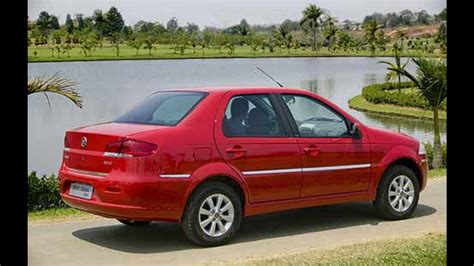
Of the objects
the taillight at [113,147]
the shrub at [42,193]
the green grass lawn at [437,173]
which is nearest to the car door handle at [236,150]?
the taillight at [113,147]

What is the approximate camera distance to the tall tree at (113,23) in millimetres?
86562

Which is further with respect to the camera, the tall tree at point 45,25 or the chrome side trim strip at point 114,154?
the tall tree at point 45,25

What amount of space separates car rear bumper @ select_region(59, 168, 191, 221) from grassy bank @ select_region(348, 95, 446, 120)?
23.9 meters

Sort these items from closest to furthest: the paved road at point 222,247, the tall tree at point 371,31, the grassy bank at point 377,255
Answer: the grassy bank at point 377,255
the paved road at point 222,247
the tall tree at point 371,31

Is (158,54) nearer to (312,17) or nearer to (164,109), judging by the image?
(312,17)

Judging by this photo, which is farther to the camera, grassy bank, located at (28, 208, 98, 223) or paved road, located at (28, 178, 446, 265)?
grassy bank, located at (28, 208, 98, 223)

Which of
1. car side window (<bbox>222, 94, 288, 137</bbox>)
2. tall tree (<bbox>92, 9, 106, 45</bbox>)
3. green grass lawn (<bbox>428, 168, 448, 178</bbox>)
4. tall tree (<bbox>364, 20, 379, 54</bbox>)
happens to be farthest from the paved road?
tall tree (<bbox>364, 20, 379, 54</bbox>)

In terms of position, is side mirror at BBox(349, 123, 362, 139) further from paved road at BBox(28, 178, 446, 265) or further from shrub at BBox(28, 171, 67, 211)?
shrub at BBox(28, 171, 67, 211)

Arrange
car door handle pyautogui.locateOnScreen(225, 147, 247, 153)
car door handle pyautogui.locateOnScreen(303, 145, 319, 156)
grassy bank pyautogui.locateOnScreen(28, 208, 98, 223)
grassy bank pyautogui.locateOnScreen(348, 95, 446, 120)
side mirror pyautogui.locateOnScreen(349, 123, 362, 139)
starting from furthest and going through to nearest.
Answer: grassy bank pyautogui.locateOnScreen(348, 95, 446, 120) → grassy bank pyautogui.locateOnScreen(28, 208, 98, 223) → side mirror pyautogui.locateOnScreen(349, 123, 362, 139) → car door handle pyautogui.locateOnScreen(303, 145, 319, 156) → car door handle pyautogui.locateOnScreen(225, 147, 247, 153)

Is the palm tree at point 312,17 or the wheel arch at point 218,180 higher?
the palm tree at point 312,17

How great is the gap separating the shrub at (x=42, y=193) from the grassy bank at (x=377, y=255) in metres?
4.36

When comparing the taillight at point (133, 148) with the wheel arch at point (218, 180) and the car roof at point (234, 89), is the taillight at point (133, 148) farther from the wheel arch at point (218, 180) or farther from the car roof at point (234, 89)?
the car roof at point (234, 89)

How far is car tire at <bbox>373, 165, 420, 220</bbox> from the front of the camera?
829 cm
